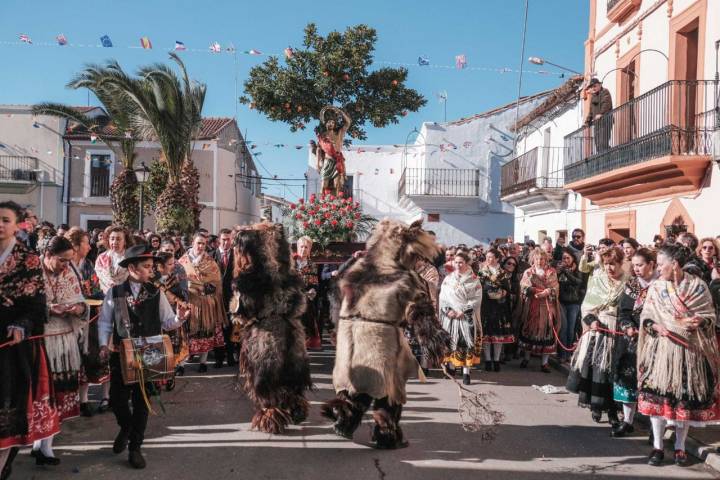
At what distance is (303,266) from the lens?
9031 mm

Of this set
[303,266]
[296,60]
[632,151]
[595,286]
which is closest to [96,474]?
[303,266]

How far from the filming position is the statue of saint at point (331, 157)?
40.5 feet

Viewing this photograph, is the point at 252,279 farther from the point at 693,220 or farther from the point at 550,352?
the point at 693,220

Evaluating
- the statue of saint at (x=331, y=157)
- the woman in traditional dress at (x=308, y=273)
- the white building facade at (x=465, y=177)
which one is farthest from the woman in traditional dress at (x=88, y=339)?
the white building facade at (x=465, y=177)

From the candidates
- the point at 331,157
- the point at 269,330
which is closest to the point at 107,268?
the point at 269,330

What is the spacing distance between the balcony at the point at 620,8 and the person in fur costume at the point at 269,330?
11.0 meters

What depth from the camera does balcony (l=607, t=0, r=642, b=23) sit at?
13922 millimetres

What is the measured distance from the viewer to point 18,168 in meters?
31.1

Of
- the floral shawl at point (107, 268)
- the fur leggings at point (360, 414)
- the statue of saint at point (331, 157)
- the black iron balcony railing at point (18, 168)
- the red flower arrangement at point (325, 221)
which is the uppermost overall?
the black iron balcony railing at point (18, 168)

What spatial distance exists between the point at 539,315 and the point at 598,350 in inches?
139

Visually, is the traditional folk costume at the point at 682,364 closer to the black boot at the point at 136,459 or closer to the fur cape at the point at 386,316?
the fur cape at the point at 386,316

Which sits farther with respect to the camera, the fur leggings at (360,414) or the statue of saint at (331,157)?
the statue of saint at (331,157)

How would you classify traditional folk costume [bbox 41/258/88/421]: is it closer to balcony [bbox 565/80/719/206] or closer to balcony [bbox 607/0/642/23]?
balcony [bbox 565/80/719/206]

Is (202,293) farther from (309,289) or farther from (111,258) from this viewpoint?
(111,258)
